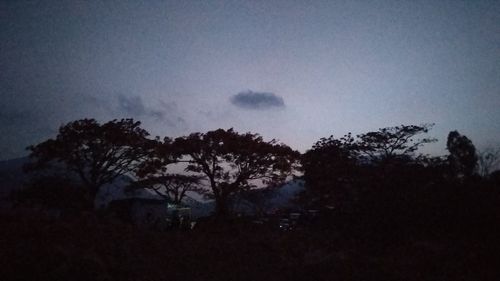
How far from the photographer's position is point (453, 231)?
1041 centimetres

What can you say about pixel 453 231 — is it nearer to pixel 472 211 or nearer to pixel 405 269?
pixel 472 211

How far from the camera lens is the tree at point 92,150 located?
2333 cm

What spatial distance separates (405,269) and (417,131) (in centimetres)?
2361

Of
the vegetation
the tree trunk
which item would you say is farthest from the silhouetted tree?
the tree trunk

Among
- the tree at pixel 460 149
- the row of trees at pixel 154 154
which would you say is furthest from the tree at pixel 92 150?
the tree at pixel 460 149

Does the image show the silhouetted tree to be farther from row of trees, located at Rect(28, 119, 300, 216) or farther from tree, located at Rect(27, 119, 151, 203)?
tree, located at Rect(27, 119, 151, 203)

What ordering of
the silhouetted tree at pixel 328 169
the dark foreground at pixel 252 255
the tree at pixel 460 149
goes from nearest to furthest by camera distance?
1. the dark foreground at pixel 252 255
2. the silhouetted tree at pixel 328 169
3. the tree at pixel 460 149

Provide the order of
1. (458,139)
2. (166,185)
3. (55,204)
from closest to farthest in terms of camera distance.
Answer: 1. (55,204)
2. (166,185)
3. (458,139)

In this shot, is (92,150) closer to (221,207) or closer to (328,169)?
(221,207)

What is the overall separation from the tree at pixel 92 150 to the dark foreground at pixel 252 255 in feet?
40.6

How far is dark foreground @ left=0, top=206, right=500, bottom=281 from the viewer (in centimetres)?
682

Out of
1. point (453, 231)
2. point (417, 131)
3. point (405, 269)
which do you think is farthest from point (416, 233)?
point (417, 131)

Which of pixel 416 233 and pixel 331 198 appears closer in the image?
pixel 416 233

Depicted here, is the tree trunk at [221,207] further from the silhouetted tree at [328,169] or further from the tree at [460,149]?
the tree at [460,149]
